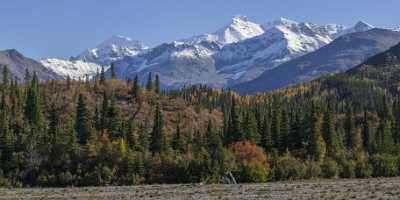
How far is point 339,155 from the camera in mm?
165375

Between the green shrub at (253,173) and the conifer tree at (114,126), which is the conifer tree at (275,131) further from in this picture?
the conifer tree at (114,126)

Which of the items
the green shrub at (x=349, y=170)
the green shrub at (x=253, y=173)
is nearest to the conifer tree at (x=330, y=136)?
the green shrub at (x=349, y=170)

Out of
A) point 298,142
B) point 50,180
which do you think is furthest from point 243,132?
point 50,180

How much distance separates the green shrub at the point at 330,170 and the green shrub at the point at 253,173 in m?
13.9

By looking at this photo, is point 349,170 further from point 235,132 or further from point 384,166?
point 235,132

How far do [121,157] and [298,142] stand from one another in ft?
164

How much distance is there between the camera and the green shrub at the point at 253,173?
13938cm

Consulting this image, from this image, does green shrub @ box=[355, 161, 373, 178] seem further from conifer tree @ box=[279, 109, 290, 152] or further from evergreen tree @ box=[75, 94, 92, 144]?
evergreen tree @ box=[75, 94, 92, 144]

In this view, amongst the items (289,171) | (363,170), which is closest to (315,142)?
(363,170)

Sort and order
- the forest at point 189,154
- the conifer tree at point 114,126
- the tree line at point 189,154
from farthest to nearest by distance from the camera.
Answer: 1. the conifer tree at point 114,126
2. the tree line at point 189,154
3. the forest at point 189,154

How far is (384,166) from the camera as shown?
149125mm

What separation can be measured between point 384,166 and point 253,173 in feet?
99.4

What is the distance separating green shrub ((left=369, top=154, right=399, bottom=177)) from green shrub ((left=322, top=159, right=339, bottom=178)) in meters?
8.12

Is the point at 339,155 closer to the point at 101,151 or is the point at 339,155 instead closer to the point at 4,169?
the point at 101,151
